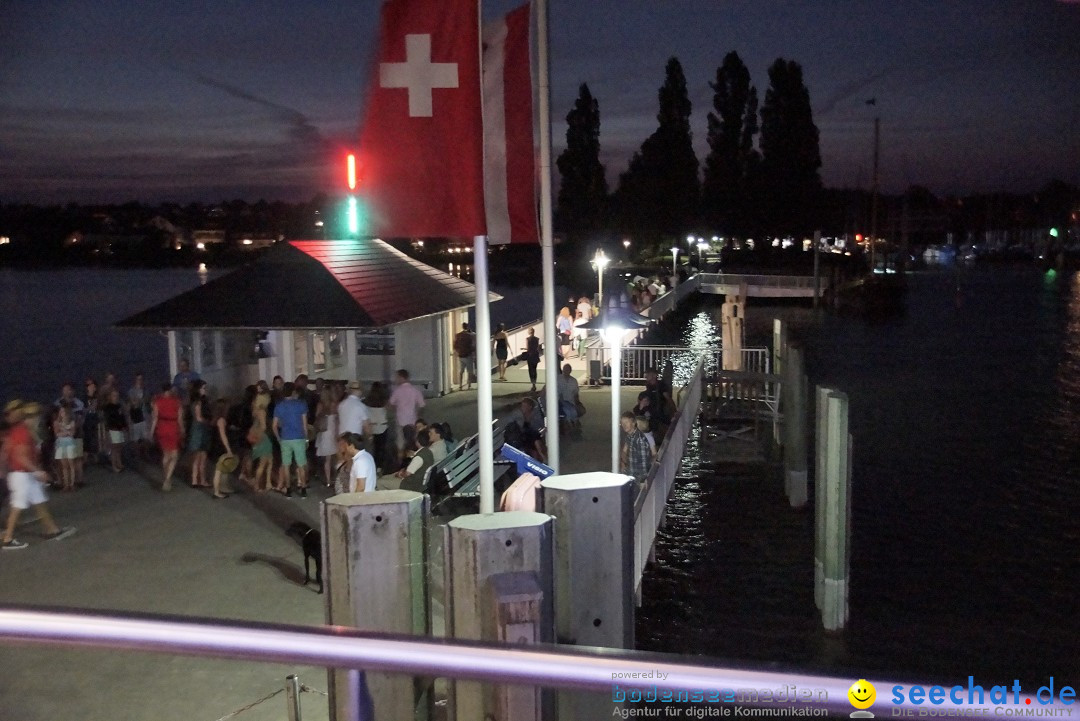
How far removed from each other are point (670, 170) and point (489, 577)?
94.5 meters

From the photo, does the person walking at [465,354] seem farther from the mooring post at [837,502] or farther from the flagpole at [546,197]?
the flagpole at [546,197]

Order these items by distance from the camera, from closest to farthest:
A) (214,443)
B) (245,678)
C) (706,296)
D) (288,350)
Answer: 1. (245,678)
2. (214,443)
3. (288,350)
4. (706,296)

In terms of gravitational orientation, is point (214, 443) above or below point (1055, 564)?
above

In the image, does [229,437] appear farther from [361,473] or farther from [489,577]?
[489,577]

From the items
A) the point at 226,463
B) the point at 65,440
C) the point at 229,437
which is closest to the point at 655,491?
the point at 226,463

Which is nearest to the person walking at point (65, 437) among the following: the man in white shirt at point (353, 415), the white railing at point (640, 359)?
the man in white shirt at point (353, 415)

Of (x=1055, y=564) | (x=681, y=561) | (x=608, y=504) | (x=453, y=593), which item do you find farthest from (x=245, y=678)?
(x=1055, y=564)

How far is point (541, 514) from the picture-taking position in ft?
20.1

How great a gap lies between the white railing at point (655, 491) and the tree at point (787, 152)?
78961mm

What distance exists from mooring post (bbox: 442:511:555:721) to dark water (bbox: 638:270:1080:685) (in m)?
1.93

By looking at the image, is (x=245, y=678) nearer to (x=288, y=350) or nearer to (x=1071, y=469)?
(x=288, y=350)

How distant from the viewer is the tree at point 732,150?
310ft

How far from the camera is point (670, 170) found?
97188 mm

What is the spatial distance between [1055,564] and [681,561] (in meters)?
5.76
